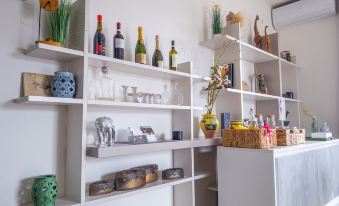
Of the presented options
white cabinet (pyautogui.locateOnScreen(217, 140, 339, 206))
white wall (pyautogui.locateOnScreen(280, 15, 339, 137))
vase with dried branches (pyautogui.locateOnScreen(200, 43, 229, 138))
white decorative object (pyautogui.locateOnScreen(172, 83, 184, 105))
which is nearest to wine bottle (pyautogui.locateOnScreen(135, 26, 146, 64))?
white decorative object (pyautogui.locateOnScreen(172, 83, 184, 105))

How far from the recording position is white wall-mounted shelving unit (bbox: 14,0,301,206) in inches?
47.8

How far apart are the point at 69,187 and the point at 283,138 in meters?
1.47

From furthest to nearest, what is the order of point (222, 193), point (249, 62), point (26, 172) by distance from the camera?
1. point (249, 62)
2. point (222, 193)
3. point (26, 172)

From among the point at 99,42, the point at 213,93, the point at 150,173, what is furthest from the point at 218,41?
the point at 150,173

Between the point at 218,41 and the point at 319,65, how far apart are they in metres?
1.81

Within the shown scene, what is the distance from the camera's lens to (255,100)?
2973 millimetres

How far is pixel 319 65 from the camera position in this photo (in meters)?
3.21

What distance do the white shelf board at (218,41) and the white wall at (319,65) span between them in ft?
5.47

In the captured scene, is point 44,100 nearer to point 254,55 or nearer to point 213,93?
point 213,93

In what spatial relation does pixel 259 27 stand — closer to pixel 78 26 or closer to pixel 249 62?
pixel 249 62

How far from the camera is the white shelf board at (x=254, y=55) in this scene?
2421mm

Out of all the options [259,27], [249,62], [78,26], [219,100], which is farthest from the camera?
[259,27]

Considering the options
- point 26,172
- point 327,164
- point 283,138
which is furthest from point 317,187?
point 26,172

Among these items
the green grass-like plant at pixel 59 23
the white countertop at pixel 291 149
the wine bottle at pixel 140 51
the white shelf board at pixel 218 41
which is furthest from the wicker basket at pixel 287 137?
the green grass-like plant at pixel 59 23
